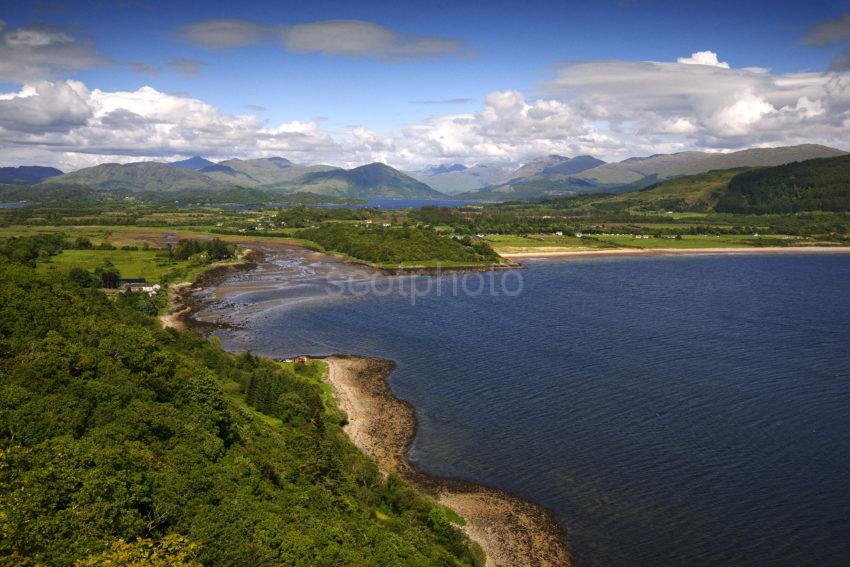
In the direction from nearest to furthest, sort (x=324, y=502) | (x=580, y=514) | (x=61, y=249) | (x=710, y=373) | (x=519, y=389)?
(x=324, y=502)
(x=580, y=514)
(x=519, y=389)
(x=710, y=373)
(x=61, y=249)

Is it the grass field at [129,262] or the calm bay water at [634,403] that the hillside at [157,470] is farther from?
the grass field at [129,262]

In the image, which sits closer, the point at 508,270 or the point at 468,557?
the point at 468,557

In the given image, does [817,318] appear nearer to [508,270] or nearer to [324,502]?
[508,270]

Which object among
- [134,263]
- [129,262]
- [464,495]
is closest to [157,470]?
[464,495]

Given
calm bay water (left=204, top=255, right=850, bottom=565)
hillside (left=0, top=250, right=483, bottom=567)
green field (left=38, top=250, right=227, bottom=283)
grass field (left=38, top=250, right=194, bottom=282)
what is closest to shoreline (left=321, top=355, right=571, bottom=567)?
calm bay water (left=204, top=255, right=850, bottom=565)

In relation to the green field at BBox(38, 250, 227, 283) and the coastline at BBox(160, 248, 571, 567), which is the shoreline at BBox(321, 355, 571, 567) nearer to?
the coastline at BBox(160, 248, 571, 567)

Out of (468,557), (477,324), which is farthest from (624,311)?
(468,557)
